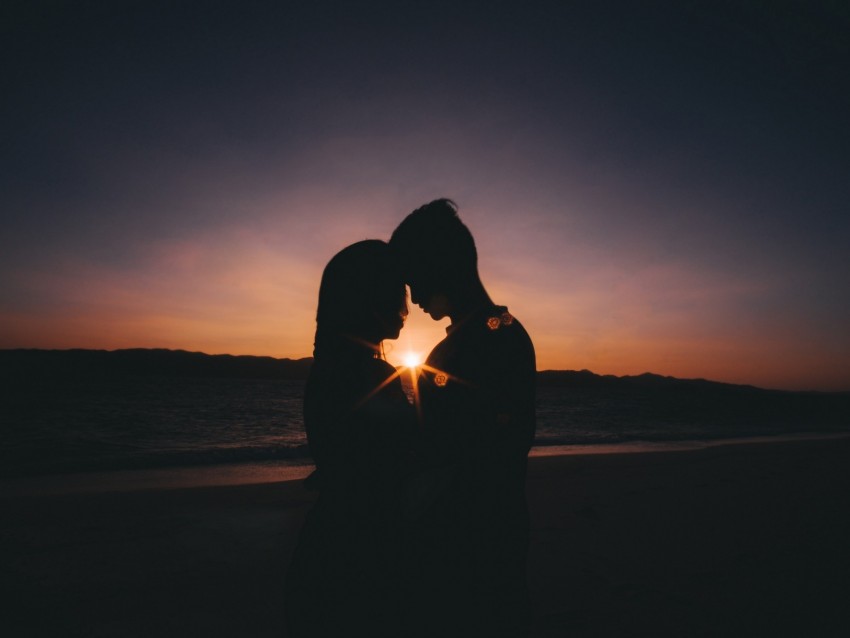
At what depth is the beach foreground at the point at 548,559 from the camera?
4023 millimetres

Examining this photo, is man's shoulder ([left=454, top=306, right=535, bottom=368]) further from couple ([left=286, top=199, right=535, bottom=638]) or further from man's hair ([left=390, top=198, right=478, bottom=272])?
man's hair ([left=390, top=198, right=478, bottom=272])

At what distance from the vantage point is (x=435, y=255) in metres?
1.85

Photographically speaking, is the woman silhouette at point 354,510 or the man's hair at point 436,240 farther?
the man's hair at point 436,240

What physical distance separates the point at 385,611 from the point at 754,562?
227 inches

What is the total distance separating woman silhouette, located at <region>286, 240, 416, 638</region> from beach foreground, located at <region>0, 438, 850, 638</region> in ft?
10.1

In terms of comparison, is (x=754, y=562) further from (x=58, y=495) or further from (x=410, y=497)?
(x=58, y=495)

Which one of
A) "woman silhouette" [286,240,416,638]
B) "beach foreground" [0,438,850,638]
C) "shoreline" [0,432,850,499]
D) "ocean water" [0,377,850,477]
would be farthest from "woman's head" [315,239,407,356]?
"ocean water" [0,377,850,477]

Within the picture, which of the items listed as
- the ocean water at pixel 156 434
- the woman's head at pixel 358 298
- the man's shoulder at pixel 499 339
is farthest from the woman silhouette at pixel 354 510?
the ocean water at pixel 156 434

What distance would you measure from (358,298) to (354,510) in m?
0.69

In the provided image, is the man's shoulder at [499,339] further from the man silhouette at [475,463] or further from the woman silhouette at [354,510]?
the woman silhouette at [354,510]

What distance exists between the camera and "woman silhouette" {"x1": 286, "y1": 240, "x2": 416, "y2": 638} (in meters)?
1.41

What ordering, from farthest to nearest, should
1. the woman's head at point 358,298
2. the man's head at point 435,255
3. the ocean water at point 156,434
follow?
the ocean water at point 156,434 → the man's head at point 435,255 → the woman's head at point 358,298

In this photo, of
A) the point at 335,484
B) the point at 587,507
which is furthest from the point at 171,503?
the point at 335,484

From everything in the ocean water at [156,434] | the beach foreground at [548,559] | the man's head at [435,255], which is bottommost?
the ocean water at [156,434]
